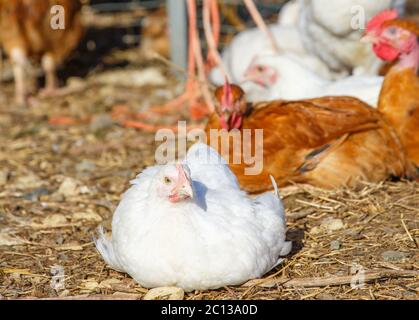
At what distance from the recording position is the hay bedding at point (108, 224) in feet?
10.0

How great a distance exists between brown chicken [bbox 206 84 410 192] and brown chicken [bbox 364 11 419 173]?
0.41 ft

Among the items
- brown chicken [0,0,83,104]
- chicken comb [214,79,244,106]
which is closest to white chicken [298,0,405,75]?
chicken comb [214,79,244,106]

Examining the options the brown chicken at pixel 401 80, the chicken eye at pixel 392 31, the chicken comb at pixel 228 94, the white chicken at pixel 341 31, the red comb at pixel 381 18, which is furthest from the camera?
the white chicken at pixel 341 31

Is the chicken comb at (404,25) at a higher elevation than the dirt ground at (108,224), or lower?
higher

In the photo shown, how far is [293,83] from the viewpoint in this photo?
5.06 metres

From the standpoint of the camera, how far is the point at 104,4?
27.4 feet

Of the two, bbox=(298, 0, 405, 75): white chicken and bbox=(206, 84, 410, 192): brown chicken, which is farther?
bbox=(298, 0, 405, 75): white chicken

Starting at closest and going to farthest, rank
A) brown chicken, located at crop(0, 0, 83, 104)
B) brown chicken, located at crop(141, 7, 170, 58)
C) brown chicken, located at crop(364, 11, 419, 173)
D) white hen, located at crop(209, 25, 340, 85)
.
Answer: brown chicken, located at crop(364, 11, 419, 173), white hen, located at crop(209, 25, 340, 85), brown chicken, located at crop(0, 0, 83, 104), brown chicken, located at crop(141, 7, 170, 58)

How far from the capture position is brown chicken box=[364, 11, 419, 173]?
4312mm

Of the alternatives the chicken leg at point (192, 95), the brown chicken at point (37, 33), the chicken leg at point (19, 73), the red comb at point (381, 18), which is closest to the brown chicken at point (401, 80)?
the red comb at point (381, 18)

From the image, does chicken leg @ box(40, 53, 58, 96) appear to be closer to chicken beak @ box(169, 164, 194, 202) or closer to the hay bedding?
the hay bedding

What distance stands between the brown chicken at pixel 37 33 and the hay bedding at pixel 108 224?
80 cm

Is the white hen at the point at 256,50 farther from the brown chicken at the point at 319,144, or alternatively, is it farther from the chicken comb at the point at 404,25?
the brown chicken at the point at 319,144
